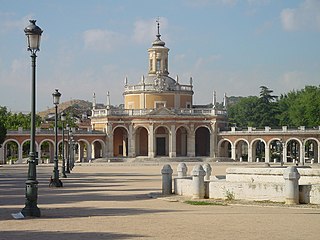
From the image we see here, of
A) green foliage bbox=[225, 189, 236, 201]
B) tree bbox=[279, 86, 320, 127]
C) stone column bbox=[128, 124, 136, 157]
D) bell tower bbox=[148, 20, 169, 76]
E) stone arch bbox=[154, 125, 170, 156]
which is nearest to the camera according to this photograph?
green foliage bbox=[225, 189, 236, 201]

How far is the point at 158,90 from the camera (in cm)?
9444

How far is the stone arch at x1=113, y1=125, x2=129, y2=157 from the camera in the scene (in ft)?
309

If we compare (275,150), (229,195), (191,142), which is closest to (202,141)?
(191,142)

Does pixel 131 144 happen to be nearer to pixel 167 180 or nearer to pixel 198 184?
pixel 167 180

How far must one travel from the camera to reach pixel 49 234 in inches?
561

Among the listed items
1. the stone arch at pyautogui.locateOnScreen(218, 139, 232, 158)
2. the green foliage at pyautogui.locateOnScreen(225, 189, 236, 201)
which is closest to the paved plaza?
the green foliage at pyautogui.locateOnScreen(225, 189, 236, 201)

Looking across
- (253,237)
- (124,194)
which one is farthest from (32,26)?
(124,194)

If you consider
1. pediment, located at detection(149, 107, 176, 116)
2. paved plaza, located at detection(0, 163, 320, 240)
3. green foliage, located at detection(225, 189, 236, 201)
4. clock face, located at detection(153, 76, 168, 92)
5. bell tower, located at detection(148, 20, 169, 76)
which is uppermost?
bell tower, located at detection(148, 20, 169, 76)

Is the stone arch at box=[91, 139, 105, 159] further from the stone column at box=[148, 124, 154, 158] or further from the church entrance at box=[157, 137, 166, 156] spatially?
the church entrance at box=[157, 137, 166, 156]

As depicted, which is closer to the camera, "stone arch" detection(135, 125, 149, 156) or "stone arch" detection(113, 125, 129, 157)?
"stone arch" detection(135, 125, 149, 156)

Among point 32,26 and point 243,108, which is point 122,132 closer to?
point 243,108

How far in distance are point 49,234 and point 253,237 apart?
14.1 feet

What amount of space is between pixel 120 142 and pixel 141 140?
347 centimetres

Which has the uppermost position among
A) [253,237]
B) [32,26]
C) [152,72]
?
[152,72]
